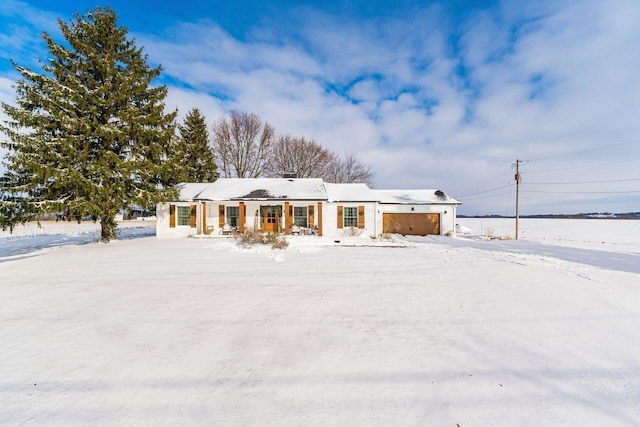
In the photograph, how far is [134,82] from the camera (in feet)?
50.4

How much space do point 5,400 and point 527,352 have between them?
5793 millimetres

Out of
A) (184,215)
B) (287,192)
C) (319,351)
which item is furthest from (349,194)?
(319,351)

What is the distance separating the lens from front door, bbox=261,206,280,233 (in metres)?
18.2

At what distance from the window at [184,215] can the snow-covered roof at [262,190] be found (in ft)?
2.88

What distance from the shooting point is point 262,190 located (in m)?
18.7

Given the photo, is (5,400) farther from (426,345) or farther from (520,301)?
(520,301)

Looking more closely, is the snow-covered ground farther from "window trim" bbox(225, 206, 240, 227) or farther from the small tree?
"window trim" bbox(225, 206, 240, 227)

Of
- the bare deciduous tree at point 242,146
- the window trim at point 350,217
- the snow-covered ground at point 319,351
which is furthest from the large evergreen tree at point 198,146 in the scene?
the snow-covered ground at point 319,351

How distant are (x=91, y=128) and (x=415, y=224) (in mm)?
22040

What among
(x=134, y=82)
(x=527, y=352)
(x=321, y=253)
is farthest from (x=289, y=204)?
(x=527, y=352)

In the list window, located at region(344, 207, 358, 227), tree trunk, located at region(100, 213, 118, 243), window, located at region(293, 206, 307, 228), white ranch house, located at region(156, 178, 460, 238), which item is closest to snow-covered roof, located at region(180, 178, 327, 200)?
white ranch house, located at region(156, 178, 460, 238)

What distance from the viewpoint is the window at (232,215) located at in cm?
1822

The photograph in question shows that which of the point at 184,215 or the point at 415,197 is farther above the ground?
the point at 415,197

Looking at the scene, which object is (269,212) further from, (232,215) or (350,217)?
(350,217)
